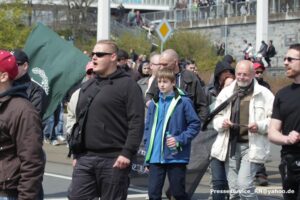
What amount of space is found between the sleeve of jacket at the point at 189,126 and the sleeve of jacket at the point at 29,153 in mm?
3022

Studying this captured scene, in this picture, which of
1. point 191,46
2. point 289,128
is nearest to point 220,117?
point 289,128

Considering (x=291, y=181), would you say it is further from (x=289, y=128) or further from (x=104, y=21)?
(x=104, y=21)

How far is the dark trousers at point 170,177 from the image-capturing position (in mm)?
8781

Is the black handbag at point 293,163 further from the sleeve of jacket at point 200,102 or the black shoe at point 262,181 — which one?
the black shoe at point 262,181

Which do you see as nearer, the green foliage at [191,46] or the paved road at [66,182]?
the paved road at [66,182]

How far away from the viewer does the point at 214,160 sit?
9219 millimetres

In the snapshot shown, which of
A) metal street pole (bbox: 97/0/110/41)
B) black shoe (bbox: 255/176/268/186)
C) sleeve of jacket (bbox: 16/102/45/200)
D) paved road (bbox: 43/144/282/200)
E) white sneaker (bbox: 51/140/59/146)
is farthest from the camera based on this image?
metal street pole (bbox: 97/0/110/41)

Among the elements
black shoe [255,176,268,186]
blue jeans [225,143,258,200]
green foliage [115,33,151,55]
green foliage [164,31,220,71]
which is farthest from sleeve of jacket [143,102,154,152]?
green foliage [115,33,151,55]

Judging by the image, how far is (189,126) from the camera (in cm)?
890

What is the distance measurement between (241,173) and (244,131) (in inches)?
18.9

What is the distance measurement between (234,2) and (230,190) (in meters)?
45.4

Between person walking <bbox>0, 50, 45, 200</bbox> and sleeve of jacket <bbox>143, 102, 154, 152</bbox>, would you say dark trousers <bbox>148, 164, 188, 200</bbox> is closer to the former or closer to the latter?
sleeve of jacket <bbox>143, 102, 154, 152</bbox>

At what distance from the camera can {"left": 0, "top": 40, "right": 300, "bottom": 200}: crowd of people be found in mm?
5906

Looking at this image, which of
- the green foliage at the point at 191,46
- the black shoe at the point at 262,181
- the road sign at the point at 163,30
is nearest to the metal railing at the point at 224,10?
the green foliage at the point at 191,46
